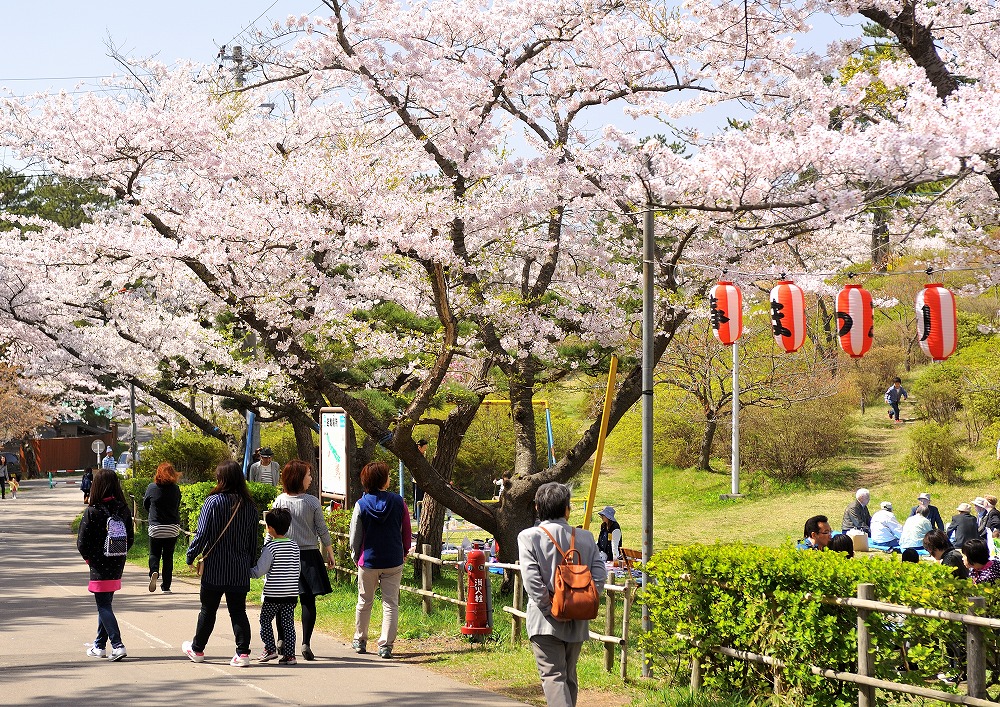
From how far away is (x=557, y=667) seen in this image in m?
5.77

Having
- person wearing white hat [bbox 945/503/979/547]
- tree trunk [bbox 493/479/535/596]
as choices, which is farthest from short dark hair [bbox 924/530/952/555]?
tree trunk [bbox 493/479/535/596]

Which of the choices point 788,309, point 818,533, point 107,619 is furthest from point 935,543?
point 107,619

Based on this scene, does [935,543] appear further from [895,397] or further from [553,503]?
[895,397]

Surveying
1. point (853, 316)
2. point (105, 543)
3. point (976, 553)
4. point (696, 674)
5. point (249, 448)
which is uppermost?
point (853, 316)

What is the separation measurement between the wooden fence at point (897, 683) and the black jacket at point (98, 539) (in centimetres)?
502

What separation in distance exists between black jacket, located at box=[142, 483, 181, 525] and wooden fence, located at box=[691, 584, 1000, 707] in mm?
8304

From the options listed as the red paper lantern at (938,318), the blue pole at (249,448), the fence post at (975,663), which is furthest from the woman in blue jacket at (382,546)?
the blue pole at (249,448)

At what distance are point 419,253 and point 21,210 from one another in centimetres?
4525

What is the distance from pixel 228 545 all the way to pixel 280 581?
0.56 m

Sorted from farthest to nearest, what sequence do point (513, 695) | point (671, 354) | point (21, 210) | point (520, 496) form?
1. point (21, 210)
2. point (671, 354)
3. point (520, 496)
4. point (513, 695)

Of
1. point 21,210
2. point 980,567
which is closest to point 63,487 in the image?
point 21,210

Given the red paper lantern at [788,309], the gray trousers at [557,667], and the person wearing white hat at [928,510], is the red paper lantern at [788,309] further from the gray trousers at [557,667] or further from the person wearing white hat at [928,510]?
the gray trousers at [557,667]

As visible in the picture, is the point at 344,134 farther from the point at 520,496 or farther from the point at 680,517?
the point at 680,517

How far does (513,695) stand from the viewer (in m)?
7.55
